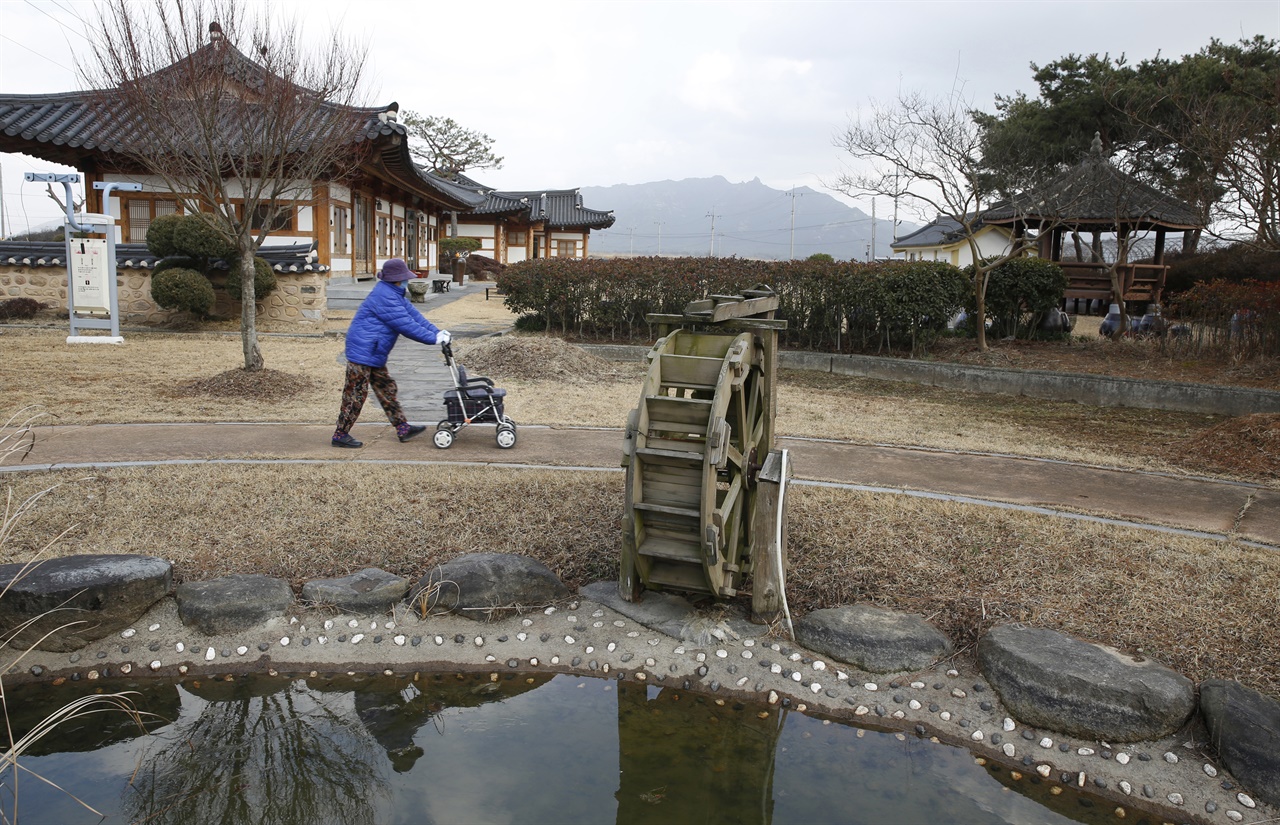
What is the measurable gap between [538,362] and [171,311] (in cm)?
864

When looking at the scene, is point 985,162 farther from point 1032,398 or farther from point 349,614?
point 349,614

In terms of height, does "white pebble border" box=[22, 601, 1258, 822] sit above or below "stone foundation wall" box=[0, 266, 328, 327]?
below

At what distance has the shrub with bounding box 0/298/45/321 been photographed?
16045mm

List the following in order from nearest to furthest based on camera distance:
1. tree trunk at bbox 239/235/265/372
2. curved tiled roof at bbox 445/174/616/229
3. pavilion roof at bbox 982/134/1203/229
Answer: tree trunk at bbox 239/235/265/372, pavilion roof at bbox 982/134/1203/229, curved tiled roof at bbox 445/174/616/229

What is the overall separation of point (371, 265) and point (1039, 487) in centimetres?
2100

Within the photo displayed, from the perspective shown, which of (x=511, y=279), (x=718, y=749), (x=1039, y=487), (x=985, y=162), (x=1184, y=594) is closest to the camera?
(x=718, y=749)

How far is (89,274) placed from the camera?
44.7 ft

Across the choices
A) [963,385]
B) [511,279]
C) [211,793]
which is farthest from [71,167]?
[211,793]

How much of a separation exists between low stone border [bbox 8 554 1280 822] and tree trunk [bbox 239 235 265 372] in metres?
5.77

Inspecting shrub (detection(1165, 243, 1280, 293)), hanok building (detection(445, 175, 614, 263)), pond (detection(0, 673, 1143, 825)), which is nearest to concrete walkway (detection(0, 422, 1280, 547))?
pond (detection(0, 673, 1143, 825))

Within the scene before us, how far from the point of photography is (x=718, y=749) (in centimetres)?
407

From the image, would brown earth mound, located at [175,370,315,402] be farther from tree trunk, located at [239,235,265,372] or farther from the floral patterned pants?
the floral patterned pants

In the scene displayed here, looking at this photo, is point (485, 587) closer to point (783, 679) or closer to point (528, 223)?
point (783, 679)

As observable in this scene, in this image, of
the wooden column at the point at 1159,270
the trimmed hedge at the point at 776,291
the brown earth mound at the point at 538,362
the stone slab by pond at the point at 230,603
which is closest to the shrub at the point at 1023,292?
the trimmed hedge at the point at 776,291
